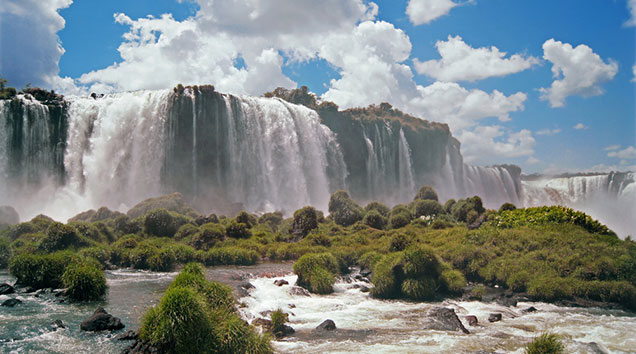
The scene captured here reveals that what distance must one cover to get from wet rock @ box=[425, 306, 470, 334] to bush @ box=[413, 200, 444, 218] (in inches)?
929

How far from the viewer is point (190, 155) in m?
54.3

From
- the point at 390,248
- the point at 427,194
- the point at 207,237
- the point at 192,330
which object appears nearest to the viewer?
the point at 192,330

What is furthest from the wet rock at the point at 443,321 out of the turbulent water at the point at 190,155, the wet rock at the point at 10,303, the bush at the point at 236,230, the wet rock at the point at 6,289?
the turbulent water at the point at 190,155

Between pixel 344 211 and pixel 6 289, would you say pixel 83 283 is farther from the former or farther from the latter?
pixel 344 211

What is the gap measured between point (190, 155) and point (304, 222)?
25042 mm

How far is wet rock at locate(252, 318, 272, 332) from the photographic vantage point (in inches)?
515

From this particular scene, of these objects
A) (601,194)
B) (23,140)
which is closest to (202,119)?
(23,140)

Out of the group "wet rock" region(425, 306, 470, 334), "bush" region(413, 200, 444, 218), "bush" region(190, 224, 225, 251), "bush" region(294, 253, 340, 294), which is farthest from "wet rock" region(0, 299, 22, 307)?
"bush" region(413, 200, 444, 218)

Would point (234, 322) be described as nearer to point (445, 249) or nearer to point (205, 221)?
point (445, 249)

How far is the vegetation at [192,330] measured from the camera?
30.2ft

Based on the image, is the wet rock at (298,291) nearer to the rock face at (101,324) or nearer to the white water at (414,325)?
the white water at (414,325)

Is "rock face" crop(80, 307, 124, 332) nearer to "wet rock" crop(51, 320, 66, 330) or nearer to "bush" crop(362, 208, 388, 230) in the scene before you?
"wet rock" crop(51, 320, 66, 330)

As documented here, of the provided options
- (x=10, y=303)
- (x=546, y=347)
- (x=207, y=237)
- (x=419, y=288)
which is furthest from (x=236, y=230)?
(x=546, y=347)

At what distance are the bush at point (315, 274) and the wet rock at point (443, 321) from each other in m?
5.49
